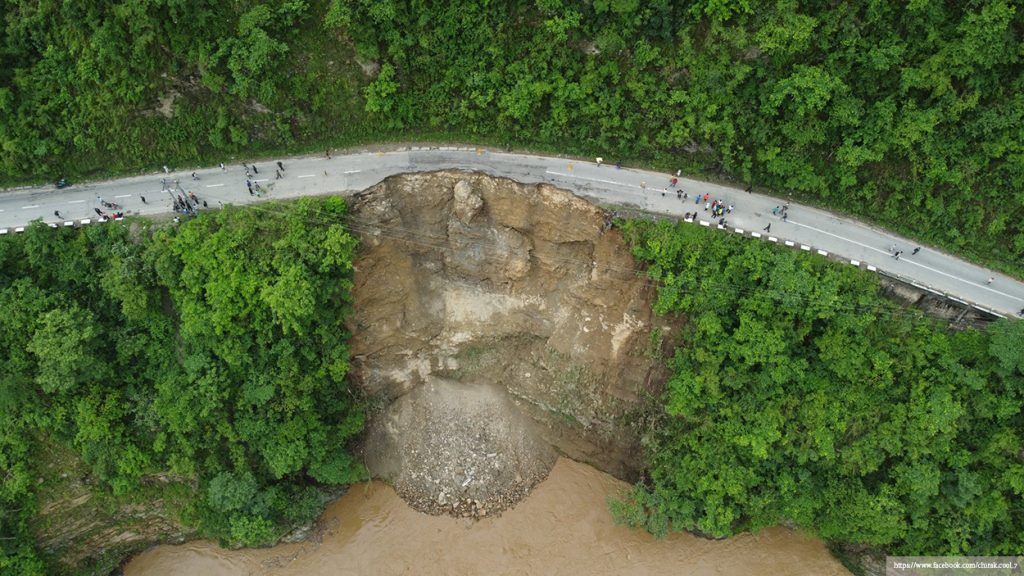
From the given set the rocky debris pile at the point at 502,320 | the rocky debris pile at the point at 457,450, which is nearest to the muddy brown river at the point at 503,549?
the rocky debris pile at the point at 457,450

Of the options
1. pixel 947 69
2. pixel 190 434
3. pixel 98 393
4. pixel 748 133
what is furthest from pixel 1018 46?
pixel 98 393

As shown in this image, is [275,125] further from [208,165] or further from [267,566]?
[267,566]

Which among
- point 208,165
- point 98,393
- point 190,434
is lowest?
point 190,434

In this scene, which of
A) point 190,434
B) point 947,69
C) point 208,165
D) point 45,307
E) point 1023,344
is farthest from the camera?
point 208,165

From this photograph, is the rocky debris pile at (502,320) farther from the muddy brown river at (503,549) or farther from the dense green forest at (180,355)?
the dense green forest at (180,355)

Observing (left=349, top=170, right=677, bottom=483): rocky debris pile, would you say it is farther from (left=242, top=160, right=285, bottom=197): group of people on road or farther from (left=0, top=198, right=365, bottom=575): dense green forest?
(left=242, top=160, right=285, bottom=197): group of people on road

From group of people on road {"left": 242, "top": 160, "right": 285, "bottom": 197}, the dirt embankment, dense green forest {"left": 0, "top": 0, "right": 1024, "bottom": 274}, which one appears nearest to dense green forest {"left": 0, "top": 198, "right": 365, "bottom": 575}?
group of people on road {"left": 242, "top": 160, "right": 285, "bottom": 197}

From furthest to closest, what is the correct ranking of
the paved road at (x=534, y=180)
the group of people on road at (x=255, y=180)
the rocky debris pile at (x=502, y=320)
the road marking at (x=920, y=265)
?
the group of people on road at (x=255, y=180)
the rocky debris pile at (x=502, y=320)
the paved road at (x=534, y=180)
the road marking at (x=920, y=265)
